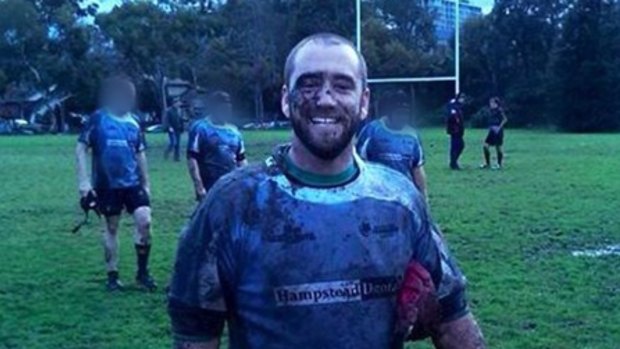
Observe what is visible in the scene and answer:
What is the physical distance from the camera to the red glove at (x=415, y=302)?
2947 millimetres

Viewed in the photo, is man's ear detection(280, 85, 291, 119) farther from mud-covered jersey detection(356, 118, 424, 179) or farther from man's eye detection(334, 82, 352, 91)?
mud-covered jersey detection(356, 118, 424, 179)

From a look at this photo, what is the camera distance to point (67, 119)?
61812 millimetres

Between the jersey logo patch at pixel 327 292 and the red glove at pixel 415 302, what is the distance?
2.9 inches

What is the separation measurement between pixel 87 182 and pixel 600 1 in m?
57.7

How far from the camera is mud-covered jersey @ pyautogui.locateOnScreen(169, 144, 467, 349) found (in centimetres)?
294

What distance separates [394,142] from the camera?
1021cm

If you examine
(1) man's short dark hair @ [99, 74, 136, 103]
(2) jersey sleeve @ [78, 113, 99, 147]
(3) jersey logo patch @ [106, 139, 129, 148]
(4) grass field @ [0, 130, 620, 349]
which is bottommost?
(4) grass field @ [0, 130, 620, 349]

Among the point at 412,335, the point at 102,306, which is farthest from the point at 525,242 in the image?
the point at 412,335

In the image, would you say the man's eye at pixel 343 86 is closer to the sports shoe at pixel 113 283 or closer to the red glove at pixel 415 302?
the red glove at pixel 415 302

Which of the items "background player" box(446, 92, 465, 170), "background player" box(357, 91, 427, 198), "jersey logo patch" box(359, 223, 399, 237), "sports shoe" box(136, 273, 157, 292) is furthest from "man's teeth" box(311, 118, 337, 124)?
"background player" box(446, 92, 465, 170)

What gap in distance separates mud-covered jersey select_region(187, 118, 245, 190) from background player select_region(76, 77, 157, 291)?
950 mm

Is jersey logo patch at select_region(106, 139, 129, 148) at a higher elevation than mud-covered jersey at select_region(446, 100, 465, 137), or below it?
higher

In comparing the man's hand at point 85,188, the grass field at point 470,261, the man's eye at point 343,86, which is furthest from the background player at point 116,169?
the man's eye at point 343,86

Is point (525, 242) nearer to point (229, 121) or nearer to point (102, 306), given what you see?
point (229, 121)
